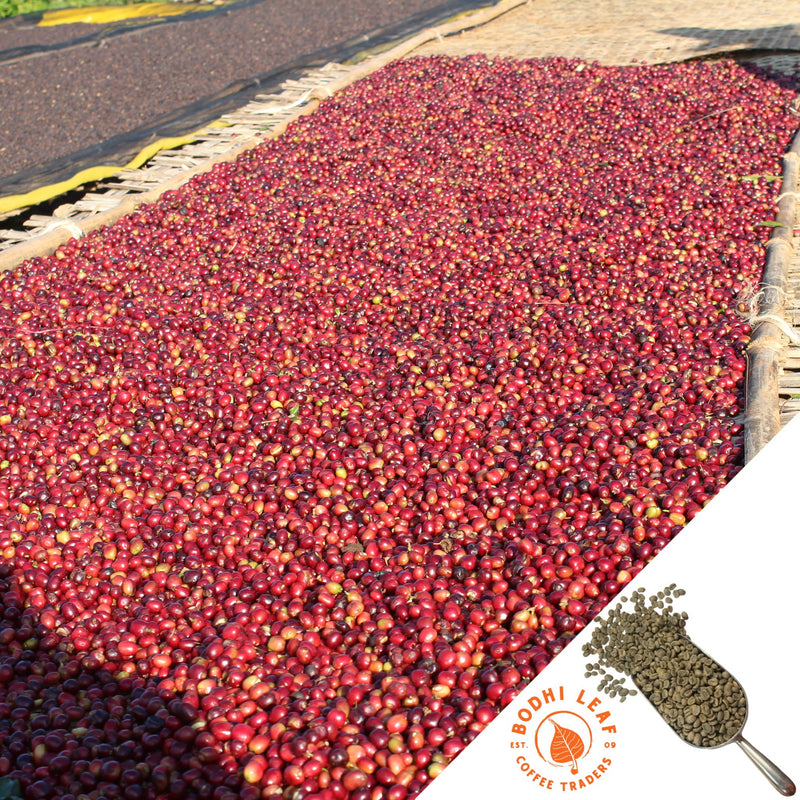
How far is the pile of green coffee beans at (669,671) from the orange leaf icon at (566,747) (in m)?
0.27

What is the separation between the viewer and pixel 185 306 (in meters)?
6.14

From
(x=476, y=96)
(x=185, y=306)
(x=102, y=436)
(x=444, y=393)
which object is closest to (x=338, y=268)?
(x=185, y=306)

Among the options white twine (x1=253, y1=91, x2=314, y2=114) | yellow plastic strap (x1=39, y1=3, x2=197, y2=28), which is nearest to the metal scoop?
white twine (x1=253, y1=91, x2=314, y2=114)

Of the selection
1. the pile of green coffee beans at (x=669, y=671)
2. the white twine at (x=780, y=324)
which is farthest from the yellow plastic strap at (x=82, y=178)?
the pile of green coffee beans at (x=669, y=671)

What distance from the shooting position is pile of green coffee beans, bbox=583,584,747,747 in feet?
8.76

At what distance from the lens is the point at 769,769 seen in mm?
2432

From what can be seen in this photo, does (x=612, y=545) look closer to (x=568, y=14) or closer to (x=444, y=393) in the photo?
(x=444, y=393)

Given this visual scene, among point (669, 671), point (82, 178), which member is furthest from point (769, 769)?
point (82, 178)

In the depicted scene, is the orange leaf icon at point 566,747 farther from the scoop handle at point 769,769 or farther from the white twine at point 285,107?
the white twine at point 285,107

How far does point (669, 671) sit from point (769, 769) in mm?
460

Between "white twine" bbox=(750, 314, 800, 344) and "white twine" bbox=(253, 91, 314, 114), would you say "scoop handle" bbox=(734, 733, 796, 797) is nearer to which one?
"white twine" bbox=(750, 314, 800, 344)

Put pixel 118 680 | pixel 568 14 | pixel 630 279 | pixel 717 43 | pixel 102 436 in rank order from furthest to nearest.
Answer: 1. pixel 568 14
2. pixel 717 43
3. pixel 630 279
4. pixel 102 436
5. pixel 118 680

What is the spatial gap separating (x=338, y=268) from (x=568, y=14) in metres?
10.7

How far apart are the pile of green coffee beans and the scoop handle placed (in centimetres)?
5
